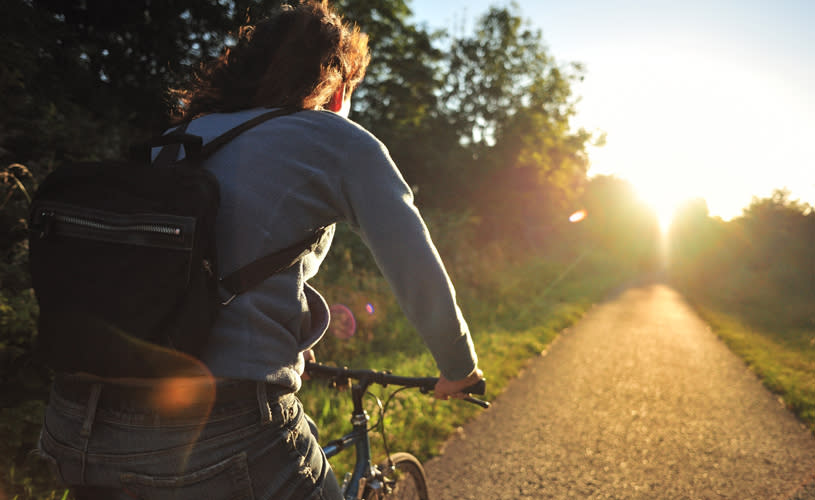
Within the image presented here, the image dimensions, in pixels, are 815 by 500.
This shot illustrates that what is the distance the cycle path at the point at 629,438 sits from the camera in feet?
12.2

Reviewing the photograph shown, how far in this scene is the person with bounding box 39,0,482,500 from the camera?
42.4 inches

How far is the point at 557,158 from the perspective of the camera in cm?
2872

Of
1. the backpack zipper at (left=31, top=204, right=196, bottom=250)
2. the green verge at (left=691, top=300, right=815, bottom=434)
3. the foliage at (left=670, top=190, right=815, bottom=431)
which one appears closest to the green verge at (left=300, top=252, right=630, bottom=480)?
the backpack zipper at (left=31, top=204, right=196, bottom=250)

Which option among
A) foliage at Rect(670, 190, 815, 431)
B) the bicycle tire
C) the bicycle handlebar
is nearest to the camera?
the bicycle handlebar

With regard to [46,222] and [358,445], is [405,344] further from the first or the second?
[46,222]

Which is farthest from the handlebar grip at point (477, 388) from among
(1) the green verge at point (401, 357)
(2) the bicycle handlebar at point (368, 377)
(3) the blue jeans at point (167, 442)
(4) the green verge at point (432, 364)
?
(4) the green verge at point (432, 364)

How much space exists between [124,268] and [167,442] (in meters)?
0.39

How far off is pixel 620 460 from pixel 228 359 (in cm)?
410

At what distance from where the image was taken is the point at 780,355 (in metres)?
8.37

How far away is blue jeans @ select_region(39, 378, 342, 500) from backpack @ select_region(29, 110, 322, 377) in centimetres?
10

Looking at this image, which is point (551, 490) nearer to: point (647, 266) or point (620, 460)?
point (620, 460)

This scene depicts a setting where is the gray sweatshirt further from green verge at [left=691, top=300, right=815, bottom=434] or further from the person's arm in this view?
green verge at [left=691, top=300, right=815, bottom=434]

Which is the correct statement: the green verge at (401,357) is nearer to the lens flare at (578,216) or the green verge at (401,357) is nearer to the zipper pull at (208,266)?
the zipper pull at (208,266)

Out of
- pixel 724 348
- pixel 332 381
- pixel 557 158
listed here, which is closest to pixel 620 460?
pixel 332 381
